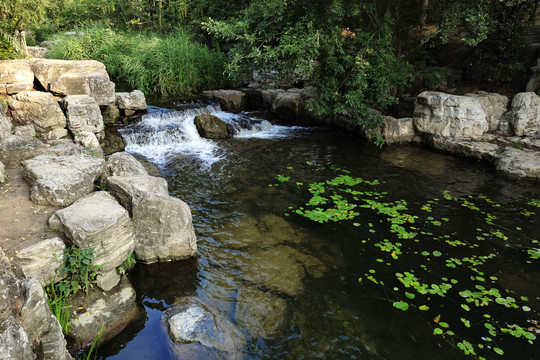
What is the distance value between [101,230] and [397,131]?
9161 millimetres

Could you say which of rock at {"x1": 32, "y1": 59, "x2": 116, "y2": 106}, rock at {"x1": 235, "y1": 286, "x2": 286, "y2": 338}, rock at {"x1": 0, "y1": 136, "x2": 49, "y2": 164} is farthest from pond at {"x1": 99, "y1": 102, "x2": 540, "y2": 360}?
rock at {"x1": 32, "y1": 59, "x2": 116, "y2": 106}

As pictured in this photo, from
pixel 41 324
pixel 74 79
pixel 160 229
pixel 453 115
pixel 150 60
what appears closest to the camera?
pixel 41 324

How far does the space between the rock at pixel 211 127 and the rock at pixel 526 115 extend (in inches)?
339

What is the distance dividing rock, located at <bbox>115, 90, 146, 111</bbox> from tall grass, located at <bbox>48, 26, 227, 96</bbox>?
2.28 meters

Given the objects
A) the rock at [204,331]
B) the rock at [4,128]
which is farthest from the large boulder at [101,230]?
the rock at [4,128]

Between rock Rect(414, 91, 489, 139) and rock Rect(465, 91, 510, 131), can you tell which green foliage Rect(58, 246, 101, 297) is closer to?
rock Rect(414, 91, 489, 139)

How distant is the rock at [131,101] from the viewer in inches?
449

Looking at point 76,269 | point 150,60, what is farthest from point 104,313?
point 150,60

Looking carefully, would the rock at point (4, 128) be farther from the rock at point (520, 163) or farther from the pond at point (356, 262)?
the rock at point (520, 163)

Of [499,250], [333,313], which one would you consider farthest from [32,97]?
[499,250]

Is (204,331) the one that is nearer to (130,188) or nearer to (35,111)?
(130,188)

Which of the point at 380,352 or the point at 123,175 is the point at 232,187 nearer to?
the point at 123,175

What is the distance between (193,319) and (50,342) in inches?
55.8

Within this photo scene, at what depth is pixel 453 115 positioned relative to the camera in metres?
9.91
